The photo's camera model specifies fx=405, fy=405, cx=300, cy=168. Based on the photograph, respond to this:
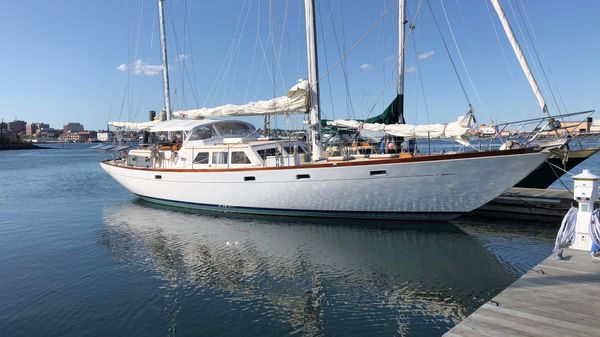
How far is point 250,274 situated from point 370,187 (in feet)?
17.6

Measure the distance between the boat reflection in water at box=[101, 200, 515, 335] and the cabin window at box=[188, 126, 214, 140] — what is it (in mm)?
4105

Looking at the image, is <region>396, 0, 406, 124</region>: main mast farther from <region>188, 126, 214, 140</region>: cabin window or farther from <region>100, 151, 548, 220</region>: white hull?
<region>188, 126, 214, 140</region>: cabin window

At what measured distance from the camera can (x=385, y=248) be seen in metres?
11.5

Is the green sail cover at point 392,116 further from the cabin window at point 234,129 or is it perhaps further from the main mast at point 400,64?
the cabin window at point 234,129

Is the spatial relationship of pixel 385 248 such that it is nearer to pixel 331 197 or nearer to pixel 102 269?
pixel 331 197

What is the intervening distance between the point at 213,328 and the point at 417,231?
8447mm

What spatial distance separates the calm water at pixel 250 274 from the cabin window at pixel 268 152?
2.48 m

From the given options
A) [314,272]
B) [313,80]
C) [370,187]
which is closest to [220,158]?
[313,80]

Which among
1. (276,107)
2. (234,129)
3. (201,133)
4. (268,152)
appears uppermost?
(276,107)

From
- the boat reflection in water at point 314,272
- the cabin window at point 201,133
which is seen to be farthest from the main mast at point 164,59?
the boat reflection in water at point 314,272

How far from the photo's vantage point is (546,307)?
5.39 metres

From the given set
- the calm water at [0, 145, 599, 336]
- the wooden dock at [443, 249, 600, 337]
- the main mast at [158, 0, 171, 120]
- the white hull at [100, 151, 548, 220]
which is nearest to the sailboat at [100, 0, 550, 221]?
the white hull at [100, 151, 548, 220]

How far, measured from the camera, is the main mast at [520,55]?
11445 millimetres

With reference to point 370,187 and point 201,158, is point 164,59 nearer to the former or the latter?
point 201,158
